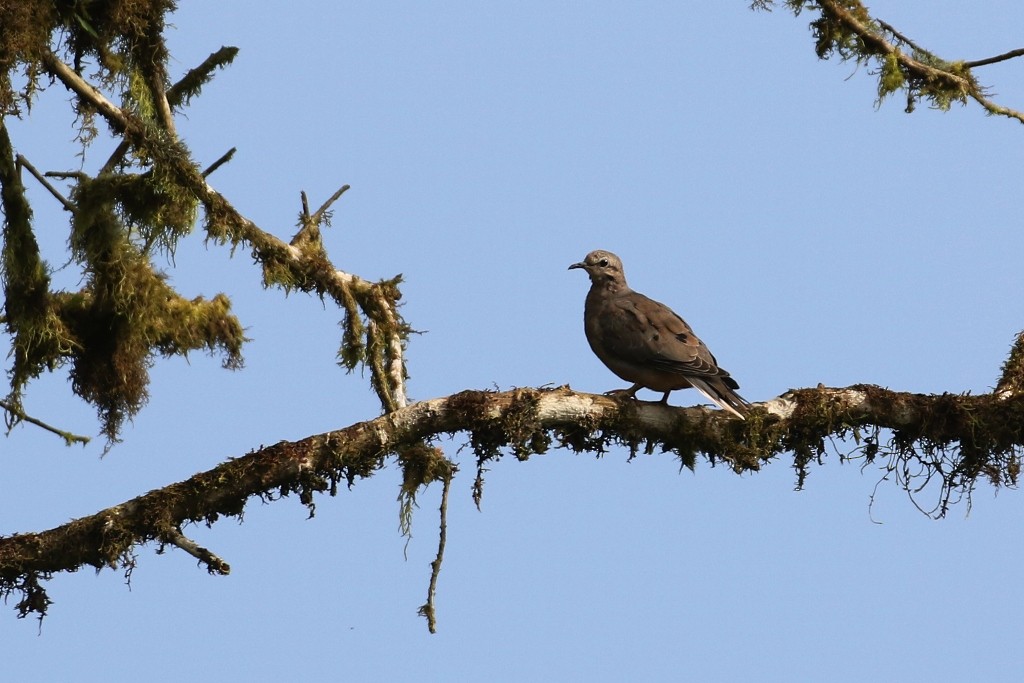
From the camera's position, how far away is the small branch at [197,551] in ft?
20.1

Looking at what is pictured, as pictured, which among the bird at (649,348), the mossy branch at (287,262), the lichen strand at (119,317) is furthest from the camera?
the lichen strand at (119,317)

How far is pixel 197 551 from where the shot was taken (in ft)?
20.3

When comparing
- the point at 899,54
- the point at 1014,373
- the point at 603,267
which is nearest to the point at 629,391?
the point at 603,267

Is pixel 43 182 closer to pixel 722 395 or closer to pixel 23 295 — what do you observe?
pixel 23 295

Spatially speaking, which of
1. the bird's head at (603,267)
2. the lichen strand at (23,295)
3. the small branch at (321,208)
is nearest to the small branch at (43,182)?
the lichen strand at (23,295)

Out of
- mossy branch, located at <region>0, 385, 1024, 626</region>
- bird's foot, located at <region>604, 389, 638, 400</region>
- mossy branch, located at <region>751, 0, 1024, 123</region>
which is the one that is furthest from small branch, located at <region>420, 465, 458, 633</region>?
mossy branch, located at <region>751, 0, 1024, 123</region>

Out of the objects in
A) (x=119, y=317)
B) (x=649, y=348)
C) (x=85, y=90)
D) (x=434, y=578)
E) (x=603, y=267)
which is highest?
(x=85, y=90)

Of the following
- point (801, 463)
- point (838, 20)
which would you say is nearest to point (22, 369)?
point (801, 463)

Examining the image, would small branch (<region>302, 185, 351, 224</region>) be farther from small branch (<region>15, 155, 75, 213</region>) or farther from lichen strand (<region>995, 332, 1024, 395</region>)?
lichen strand (<region>995, 332, 1024, 395</region>)

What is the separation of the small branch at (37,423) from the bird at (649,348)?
342 centimetres

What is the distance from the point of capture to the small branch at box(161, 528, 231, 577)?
6113 millimetres

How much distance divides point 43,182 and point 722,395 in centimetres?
437

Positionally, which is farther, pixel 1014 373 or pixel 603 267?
pixel 603 267

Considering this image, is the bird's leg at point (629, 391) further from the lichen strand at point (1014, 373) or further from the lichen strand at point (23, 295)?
the lichen strand at point (23, 295)
